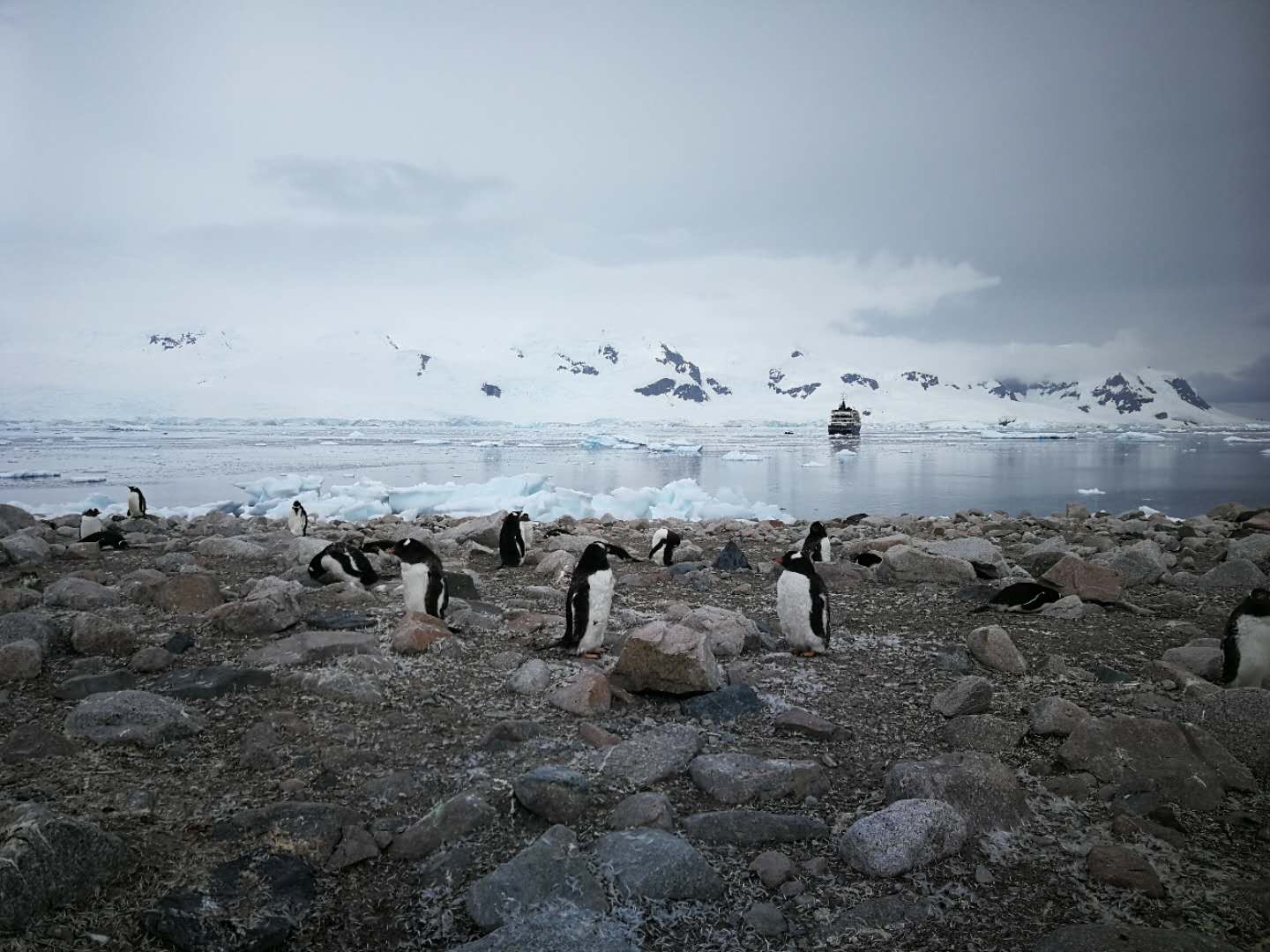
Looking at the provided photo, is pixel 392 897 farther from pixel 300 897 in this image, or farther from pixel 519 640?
pixel 519 640

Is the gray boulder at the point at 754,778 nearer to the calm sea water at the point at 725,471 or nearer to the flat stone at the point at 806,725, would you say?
the flat stone at the point at 806,725

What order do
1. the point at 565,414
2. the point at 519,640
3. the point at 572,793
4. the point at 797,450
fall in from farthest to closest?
the point at 565,414
the point at 797,450
the point at 519,640
the point at 572,793

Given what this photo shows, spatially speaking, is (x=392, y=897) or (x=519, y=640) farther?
(x=519, y=640)

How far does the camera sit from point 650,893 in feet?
6.87

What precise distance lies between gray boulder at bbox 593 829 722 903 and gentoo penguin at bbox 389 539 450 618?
2942 millimetres

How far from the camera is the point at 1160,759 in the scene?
8.77ft

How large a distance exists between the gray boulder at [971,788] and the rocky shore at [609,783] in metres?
0.01

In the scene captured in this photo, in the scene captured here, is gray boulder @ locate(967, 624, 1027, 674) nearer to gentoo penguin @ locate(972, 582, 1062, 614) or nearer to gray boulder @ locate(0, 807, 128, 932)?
gentoo penguin @ locate(972, 582, 1062, 614)

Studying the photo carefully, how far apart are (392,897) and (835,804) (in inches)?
59.6

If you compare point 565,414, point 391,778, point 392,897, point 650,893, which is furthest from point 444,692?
point 565,414

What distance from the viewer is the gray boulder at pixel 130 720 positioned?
2.79 metres

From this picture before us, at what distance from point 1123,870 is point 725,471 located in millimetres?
21588

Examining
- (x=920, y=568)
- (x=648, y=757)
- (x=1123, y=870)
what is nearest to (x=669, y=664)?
(x=648, y=757)

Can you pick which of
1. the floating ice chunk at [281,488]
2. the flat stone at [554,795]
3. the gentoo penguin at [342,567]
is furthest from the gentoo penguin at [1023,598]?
the floating ice chunk at [281,488]
